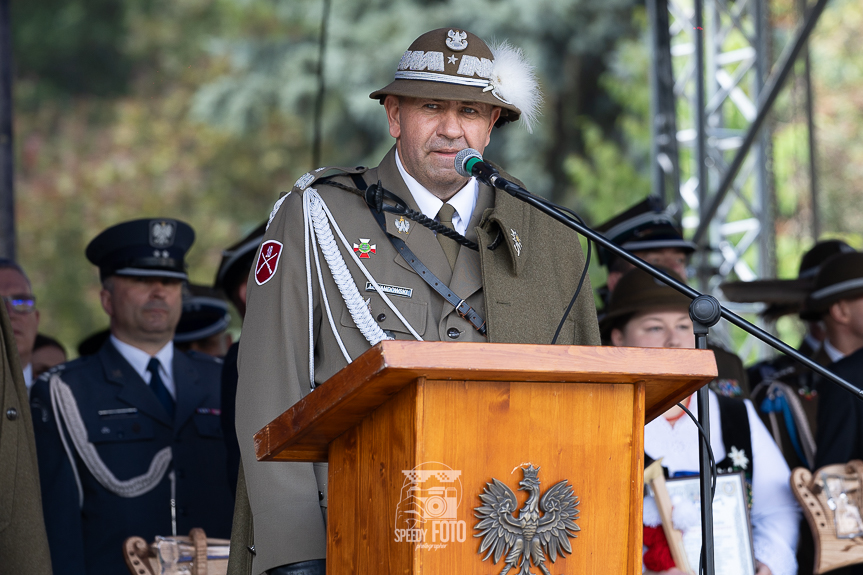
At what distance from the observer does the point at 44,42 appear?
14719 millimetres

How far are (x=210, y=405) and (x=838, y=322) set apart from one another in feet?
8.71

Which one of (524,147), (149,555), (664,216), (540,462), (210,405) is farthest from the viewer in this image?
(524,147)

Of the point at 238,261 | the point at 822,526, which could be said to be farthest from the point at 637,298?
the point at 238,261

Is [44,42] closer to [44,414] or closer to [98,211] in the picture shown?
[98,211]

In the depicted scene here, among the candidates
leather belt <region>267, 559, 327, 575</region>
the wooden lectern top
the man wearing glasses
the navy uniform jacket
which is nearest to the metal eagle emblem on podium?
the wooden lectern top

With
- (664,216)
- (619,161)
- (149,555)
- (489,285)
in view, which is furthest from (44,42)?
(489,285)

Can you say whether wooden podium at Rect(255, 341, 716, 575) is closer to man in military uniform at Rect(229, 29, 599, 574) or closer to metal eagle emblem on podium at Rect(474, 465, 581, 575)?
metal eagle emblem on podium at Rect(474, 465, 581, 575)

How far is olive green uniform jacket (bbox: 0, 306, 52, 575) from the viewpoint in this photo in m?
2.95

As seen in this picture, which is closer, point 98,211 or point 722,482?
point 722,482

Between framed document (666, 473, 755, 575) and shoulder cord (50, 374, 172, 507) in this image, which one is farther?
shoulder cord (50, 374, 172, 507)

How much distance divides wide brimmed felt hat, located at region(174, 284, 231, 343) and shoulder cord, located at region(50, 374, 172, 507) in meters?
1.56

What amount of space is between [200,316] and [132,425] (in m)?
1.68

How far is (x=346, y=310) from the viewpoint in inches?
90.0

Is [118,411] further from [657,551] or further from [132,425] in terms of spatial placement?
[657,551]
